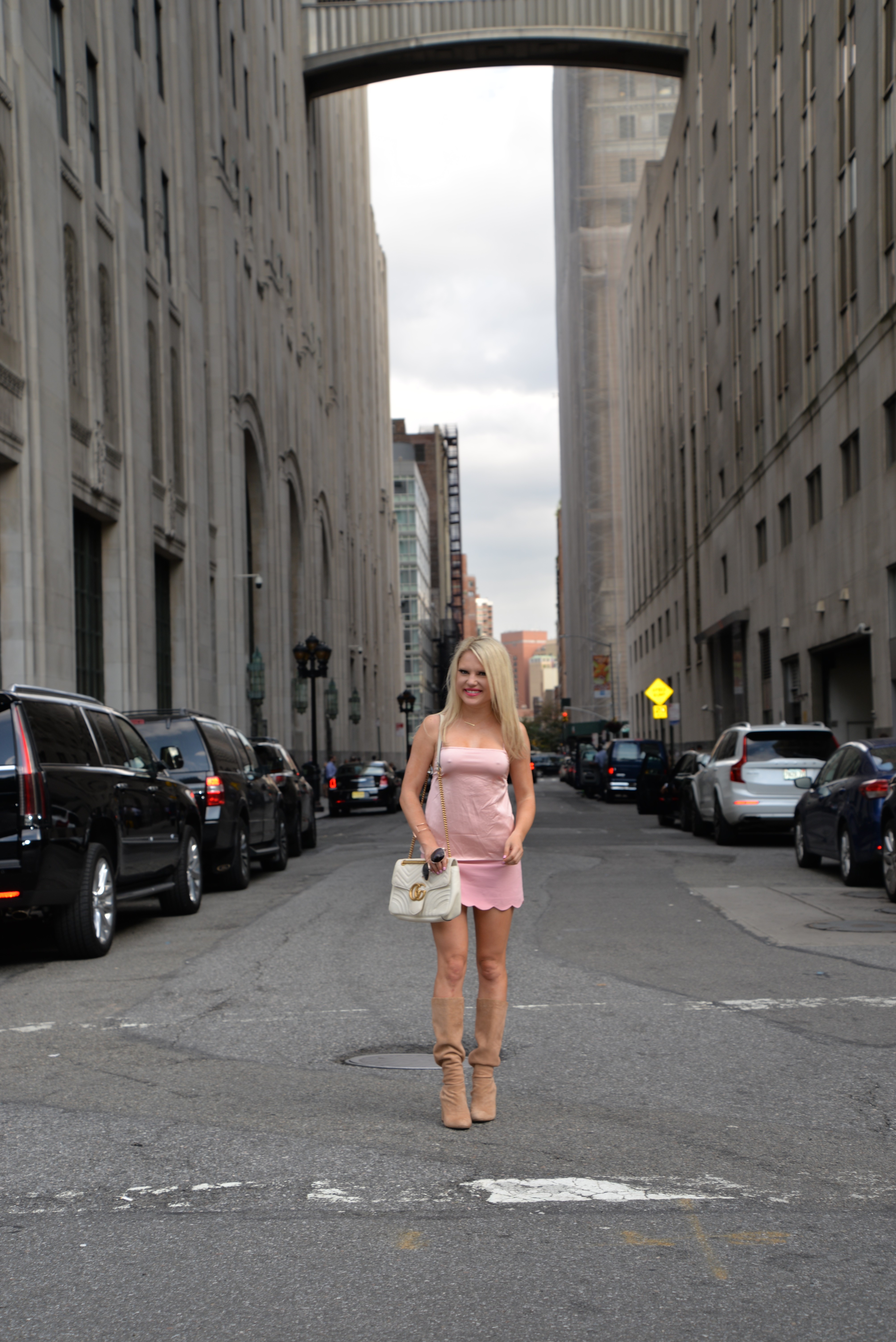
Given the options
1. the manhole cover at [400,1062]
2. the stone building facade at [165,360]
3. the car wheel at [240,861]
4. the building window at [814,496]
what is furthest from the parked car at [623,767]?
the manhole cover at [400,1062]

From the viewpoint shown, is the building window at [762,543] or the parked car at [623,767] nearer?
the building window at [762,543]

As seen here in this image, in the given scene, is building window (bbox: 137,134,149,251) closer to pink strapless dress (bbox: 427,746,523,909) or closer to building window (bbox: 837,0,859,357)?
building window (bbox: 837,0,859,357)

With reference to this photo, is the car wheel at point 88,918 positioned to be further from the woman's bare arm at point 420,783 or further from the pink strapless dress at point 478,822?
the pink strapless dress at point 478,822

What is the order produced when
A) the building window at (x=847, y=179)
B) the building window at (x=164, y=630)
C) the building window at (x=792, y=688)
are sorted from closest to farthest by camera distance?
the building window at (x=847, y=179)
the building window at (x=164, y=630)
the building window at (x=792, y=688)

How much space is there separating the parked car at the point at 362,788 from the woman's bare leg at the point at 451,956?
33.0m

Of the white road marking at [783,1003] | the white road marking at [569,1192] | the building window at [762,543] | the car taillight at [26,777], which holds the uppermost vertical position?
the building window at [762,543]

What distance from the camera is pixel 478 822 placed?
546 cm

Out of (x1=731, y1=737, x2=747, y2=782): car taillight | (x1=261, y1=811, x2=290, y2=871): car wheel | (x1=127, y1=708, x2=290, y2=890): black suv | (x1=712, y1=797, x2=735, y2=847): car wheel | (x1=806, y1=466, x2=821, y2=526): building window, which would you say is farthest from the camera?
(x1=806, y1=466, x2=821, y2=526): building window

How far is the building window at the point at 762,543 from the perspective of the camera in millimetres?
41344

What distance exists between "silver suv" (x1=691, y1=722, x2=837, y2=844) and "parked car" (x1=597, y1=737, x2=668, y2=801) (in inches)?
940

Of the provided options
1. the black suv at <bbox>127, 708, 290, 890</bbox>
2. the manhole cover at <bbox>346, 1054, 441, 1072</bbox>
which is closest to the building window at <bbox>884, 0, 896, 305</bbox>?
the black suv at <bbox>127, 708, 290, 890</bbox>

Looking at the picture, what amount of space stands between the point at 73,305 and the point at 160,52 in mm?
13380

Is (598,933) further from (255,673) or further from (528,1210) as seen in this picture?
(255,673)

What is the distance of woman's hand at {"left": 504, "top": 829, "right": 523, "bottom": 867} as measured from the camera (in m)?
5.45
